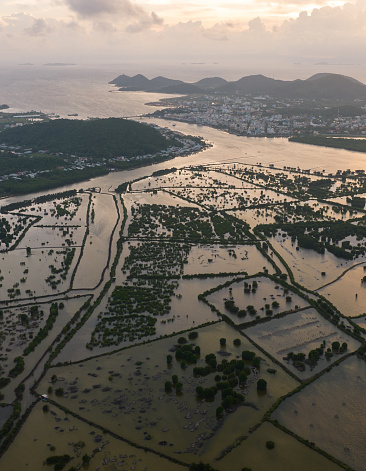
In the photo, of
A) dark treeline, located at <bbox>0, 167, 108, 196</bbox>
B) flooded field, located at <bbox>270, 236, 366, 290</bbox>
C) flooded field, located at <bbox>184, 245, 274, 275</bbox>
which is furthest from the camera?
dark treeline, located at <bbox>0, 167, 108, 196</bbox>

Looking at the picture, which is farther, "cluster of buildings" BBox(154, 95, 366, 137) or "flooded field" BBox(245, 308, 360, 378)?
"cluster of buildings" BBox(154, 95, 366, 137)

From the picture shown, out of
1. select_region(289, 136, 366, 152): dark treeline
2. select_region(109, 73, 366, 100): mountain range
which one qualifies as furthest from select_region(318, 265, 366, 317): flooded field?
select_region(109, 73, 366, 100): mountain range

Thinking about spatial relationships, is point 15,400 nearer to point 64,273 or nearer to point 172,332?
point 172,332

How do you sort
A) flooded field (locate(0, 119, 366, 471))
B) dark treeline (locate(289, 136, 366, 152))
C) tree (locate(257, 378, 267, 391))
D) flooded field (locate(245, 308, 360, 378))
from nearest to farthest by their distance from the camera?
1. flooded field (locate(0, 119, 366, 471))
2. tree (locate(257, 378, 267, 391))
3. flooded field (locate(245, 308, 360, 378))
4. dark treeline (locate(289, 136, 366, 152))

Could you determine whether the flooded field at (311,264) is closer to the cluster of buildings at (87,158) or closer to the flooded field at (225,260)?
the flooded field at (225,260)

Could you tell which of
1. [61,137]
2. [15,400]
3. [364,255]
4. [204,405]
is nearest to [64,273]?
[15,400]

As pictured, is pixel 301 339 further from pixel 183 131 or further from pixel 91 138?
pixel 183 131

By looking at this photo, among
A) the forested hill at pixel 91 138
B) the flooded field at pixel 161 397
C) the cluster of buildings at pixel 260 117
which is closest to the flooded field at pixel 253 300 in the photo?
the flooded field at pixel 161 397

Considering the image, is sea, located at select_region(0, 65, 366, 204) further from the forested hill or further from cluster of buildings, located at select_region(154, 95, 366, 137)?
the forested hill
